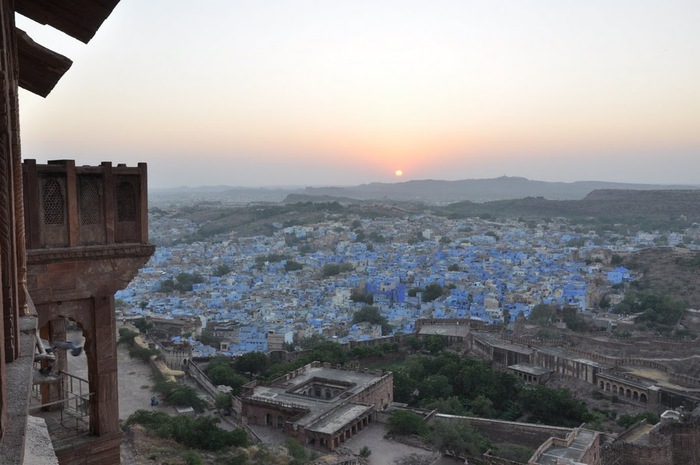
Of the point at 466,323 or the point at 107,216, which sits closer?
the point at 107,216

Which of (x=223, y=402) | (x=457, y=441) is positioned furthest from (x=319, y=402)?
(x=457, y=441)

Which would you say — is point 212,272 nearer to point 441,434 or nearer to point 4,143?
point 441,434

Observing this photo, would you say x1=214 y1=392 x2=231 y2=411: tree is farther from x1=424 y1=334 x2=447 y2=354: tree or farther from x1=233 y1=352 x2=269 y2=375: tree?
x1=424 y1=334 x2=447 y2=354: tree

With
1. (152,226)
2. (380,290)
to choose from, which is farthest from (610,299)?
(152,226)

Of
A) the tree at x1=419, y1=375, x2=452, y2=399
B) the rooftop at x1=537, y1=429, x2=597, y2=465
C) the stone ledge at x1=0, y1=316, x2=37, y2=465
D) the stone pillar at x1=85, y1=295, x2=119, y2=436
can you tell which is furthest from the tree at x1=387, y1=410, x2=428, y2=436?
the stone ledge at x1=0, y1=316, x2=37, y2=465

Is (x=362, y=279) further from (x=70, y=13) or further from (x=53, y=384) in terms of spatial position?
(x=70, y=13)

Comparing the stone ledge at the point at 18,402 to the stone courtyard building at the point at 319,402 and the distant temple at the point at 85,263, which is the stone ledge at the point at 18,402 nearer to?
the distant temple at the point at 85,263

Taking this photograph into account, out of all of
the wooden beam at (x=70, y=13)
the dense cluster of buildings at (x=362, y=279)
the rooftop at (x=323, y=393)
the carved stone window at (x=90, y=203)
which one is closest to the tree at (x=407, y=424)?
the rooftop at (x=323, y=393)
